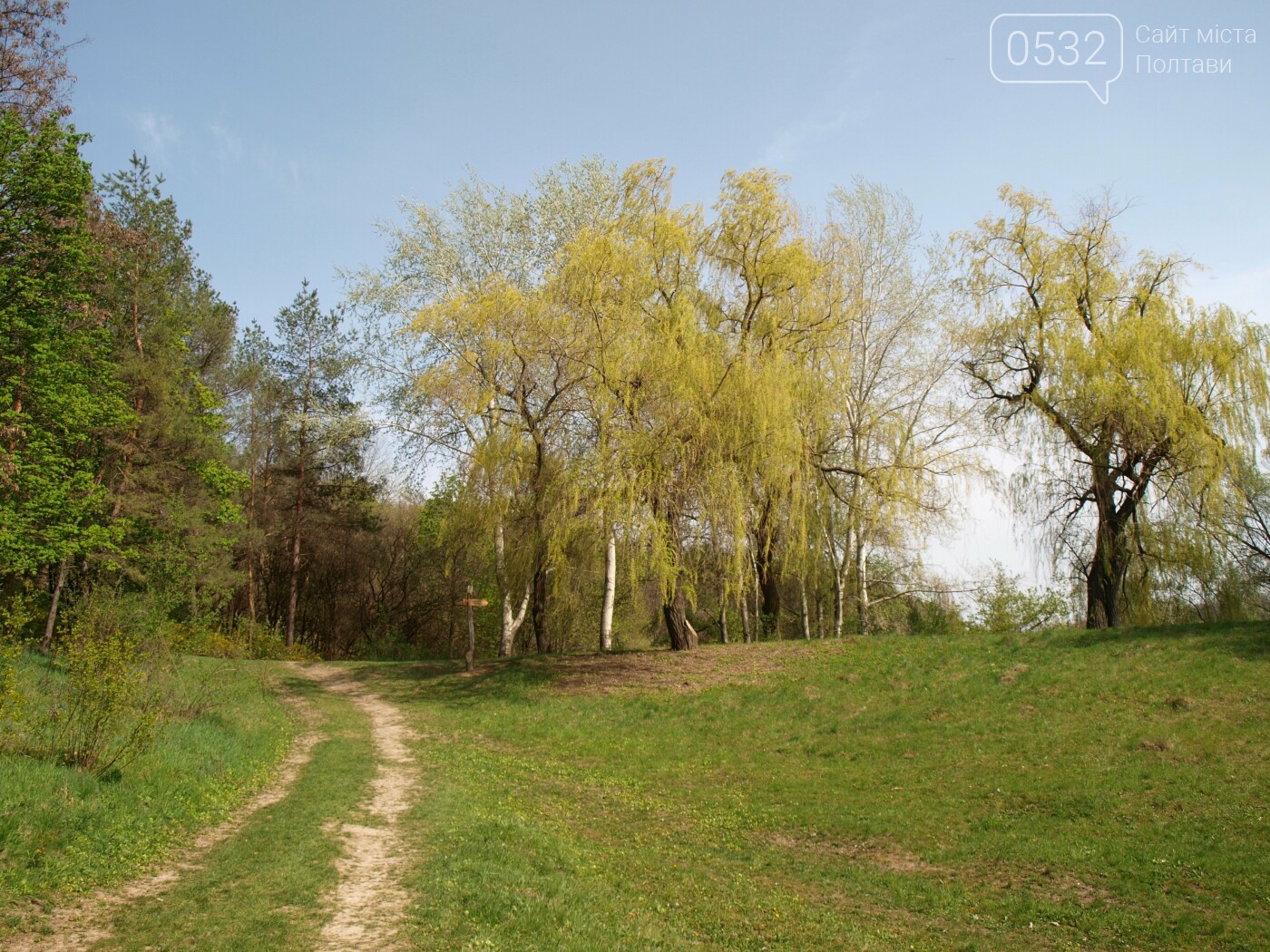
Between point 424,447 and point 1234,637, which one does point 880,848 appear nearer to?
point 1234,637

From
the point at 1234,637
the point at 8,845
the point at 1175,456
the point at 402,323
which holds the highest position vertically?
the point at 402,323

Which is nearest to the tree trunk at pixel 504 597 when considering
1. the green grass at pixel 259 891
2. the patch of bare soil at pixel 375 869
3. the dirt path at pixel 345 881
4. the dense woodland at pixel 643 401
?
the dense woodland at pixel 643 401

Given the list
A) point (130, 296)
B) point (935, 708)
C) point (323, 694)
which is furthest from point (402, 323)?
point (935, 708)

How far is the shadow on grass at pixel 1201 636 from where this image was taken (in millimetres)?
14125

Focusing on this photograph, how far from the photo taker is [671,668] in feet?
59.5

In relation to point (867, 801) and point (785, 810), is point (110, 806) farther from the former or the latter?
point (867, 801)

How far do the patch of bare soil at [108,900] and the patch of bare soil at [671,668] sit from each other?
29.2ft

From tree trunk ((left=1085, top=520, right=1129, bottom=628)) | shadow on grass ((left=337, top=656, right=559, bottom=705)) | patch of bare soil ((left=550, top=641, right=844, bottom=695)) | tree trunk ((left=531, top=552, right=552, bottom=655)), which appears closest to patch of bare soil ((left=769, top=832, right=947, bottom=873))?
patch of bare soil ((left=550, top=641, right=844, bottom=695))

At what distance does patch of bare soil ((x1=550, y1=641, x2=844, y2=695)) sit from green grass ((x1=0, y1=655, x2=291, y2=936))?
7.75m

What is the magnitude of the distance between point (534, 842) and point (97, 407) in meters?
14.8

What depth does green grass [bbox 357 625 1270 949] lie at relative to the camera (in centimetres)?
676

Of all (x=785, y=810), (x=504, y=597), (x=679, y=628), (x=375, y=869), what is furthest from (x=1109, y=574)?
(x=375, y=869)

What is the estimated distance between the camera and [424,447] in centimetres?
2356

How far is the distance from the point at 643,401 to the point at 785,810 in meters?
10.0
